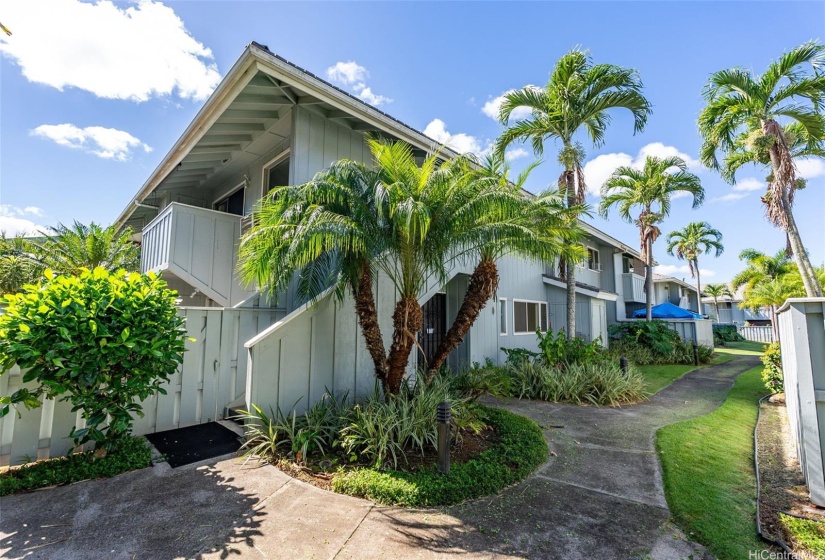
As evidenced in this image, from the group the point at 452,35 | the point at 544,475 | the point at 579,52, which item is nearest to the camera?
the point at 544,475

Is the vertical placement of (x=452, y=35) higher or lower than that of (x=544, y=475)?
higher

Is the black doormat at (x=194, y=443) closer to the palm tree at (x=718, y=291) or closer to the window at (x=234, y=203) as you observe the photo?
the window at (x=234, y=203)

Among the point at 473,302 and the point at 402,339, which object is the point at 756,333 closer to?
the point at 473,302

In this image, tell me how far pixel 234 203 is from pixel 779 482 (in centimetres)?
1288

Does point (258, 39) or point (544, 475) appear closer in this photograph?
point (544, 475)

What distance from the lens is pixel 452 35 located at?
9117 mm

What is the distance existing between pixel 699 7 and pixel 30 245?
20.2m

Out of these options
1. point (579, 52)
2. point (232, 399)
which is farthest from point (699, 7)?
point (232, 399)

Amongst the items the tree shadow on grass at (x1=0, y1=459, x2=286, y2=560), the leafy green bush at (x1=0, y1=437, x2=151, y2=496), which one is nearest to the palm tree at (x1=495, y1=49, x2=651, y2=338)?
the tree shadow on grass at (x1=0, y1=459, x2=286, y2=560)

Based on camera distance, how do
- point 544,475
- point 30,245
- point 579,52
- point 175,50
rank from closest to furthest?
point 544,475
point 175,50
point 579,52
point 30,245

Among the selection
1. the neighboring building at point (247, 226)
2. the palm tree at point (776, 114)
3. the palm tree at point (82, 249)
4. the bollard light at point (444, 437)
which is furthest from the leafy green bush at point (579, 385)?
the palm tree at point (82, 249)

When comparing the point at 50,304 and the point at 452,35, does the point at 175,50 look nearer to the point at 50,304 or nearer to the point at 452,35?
the point at 50,304

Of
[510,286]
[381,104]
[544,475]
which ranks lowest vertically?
[544,475]

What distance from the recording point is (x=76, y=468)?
408cm
